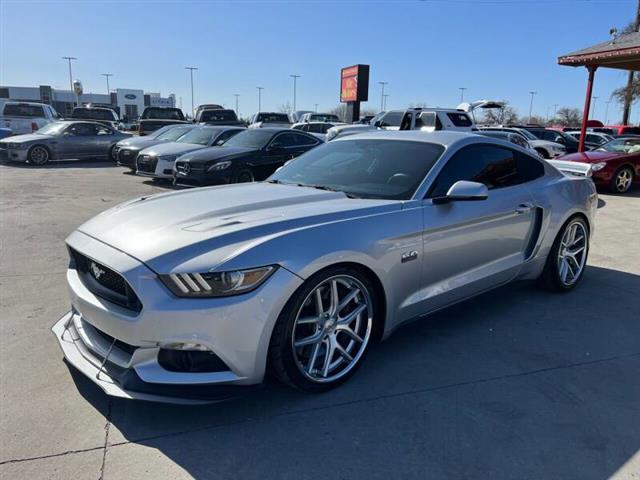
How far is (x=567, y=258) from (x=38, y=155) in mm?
15996

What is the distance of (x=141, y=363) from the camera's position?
99.7 inches

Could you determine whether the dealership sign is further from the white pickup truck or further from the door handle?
the door handle

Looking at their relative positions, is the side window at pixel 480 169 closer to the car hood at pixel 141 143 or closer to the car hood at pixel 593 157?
the car hood at pixel 593 157

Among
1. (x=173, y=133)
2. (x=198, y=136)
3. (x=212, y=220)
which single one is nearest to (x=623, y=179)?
(x=198, y=136)

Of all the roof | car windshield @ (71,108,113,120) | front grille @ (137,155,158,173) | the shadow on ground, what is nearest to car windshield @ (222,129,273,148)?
front grille @ (137,155,158,173)

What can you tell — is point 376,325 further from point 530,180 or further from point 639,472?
point 530,180

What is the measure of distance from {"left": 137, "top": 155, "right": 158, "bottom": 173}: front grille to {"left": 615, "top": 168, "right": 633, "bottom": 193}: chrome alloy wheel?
37.1ft

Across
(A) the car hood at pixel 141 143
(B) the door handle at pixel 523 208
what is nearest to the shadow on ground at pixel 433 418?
(B) the door handle at pixel 523 208

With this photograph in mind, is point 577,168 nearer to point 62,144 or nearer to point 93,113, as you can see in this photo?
→ point 62,144

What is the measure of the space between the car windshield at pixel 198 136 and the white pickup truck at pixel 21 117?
10.2 metres

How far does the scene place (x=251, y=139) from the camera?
38.6ft

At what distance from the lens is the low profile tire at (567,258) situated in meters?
4.78

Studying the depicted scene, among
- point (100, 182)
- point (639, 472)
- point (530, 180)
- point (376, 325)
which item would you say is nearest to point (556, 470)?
point (639, 472)

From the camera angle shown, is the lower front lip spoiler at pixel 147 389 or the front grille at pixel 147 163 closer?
the lower front lip spoiler at pixel 147 389
